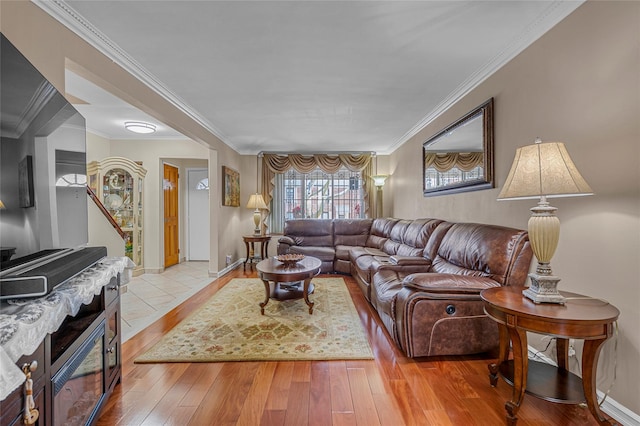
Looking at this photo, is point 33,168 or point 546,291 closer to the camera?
point 33,168

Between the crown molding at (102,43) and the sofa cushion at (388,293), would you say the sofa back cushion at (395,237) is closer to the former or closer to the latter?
the sofa cushion at (388,293)

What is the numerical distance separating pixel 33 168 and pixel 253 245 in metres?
4.69

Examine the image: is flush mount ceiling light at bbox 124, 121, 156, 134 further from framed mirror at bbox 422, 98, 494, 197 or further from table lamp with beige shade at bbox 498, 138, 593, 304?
table lamp with beige shade at bbox 498, 138, 593, 304

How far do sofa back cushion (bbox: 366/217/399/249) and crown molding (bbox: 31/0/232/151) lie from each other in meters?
3.59

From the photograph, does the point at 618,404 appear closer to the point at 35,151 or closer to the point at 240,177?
the point at 35,151

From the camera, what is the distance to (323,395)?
1765mm

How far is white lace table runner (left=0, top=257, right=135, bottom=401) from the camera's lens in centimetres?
77

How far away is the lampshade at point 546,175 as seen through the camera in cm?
148

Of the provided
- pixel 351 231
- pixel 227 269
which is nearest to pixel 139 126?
pixel 227 269

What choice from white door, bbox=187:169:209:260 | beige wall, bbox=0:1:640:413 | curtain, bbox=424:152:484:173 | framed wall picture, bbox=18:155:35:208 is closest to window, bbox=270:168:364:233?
white door, bbox=187:169:209:260

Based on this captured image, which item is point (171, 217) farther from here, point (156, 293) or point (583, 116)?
point (583, 116)

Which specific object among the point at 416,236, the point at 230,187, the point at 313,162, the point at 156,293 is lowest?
the point at 156,293

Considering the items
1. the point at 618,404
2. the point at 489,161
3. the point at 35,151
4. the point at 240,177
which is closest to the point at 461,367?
the point at 618,404

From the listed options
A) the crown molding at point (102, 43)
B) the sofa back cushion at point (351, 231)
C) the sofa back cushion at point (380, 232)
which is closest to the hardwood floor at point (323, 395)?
the crown molding at point (102, 43)
